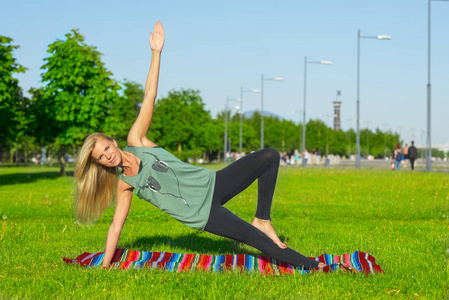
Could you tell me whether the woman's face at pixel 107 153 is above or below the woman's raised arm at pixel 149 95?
below

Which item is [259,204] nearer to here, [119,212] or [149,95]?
[119,212]

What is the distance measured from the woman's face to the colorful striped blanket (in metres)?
1.12

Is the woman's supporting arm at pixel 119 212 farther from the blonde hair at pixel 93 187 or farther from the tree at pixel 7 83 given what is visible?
the tree at pixel 7 83

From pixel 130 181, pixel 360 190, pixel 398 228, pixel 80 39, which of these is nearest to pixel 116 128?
pixel 80 39

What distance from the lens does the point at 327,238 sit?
706 centimetres

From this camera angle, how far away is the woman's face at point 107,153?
4641 millimetres

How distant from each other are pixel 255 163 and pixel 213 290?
131cm

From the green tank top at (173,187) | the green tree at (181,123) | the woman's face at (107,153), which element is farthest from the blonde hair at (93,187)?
the green tree at (181,123)

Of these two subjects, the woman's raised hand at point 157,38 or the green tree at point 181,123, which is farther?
the green tree at point 181,123

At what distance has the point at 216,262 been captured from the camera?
17.5 feet

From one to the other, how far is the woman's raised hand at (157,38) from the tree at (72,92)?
2199 centimetres

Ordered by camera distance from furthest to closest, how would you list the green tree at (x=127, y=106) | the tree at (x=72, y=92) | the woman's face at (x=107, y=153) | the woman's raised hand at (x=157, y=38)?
1. the green tree at (x=127, y=106)
2. the tree at (x=72, y=92)
3. the woman's raised hand at (x=157, y=38)
4. the woman's face at (x=107, y=153)

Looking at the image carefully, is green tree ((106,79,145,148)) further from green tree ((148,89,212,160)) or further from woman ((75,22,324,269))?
woman ((75,22,324,269))

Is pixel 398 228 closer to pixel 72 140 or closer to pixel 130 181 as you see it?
pixel 130 181
